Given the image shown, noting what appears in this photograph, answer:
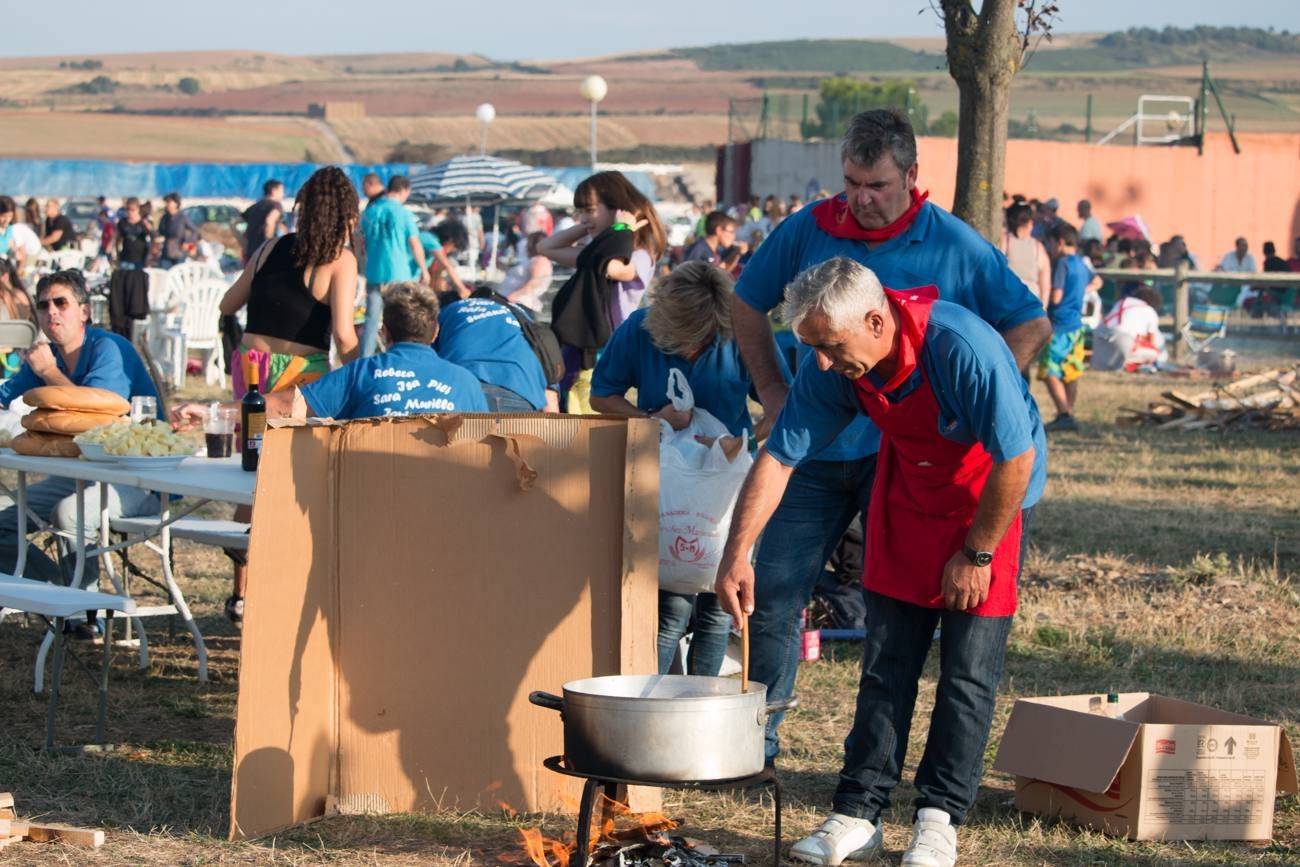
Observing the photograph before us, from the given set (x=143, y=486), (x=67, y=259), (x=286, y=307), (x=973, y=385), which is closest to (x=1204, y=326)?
(x=67, y=259)

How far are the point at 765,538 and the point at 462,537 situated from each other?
0.79 metres

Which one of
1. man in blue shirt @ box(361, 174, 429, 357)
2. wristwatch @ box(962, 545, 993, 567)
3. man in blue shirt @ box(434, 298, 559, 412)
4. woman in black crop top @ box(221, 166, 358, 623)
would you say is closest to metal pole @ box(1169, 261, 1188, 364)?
man in blue shirt @ box(361, 174, 429, 357)

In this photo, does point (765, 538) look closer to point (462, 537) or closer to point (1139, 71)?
point (462, 537)

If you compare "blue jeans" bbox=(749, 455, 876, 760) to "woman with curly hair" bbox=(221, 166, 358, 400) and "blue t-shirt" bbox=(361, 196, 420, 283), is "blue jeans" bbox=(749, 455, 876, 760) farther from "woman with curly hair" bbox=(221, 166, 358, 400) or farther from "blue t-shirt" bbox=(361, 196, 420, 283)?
"blue t-shirt" bbox=(361, 196, 420, 283)

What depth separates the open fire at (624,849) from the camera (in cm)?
375

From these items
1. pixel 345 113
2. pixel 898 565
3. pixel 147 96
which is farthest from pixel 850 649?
pixel 147 96

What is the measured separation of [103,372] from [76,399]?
0.78m

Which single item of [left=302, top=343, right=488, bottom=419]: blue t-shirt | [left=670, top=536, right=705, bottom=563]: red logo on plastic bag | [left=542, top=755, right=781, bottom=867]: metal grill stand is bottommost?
[left=542, top=755, right=781, bottom=867]: metal grill stand

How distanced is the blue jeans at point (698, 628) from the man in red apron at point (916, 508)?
825 mm

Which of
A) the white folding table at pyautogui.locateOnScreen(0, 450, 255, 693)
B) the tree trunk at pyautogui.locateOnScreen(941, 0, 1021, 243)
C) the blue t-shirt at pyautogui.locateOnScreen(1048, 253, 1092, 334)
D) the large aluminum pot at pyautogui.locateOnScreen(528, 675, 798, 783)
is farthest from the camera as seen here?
the blue t-shirt at pyautogui.locateOnScreen(1048, 253, 1092, 334)

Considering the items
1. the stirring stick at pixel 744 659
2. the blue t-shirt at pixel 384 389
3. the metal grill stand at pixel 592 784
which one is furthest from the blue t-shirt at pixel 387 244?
the metal grill stand at pixel 592 784

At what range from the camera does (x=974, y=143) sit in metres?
7.53

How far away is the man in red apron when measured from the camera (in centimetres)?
357

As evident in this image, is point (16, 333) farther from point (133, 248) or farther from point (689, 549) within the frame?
point (133, 248)
